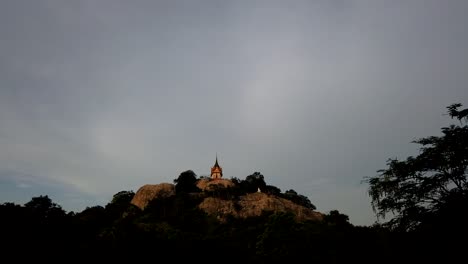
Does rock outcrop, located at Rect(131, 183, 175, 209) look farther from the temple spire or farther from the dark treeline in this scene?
the dark treeline

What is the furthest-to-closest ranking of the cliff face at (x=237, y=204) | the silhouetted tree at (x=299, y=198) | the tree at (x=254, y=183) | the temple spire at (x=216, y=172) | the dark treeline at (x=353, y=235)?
the temple spire at (x=216, y=172) < the silhouetted tree at (x=299, y=198) < the tree at (x=254, y=183) < the cliff face at (x=237, y=204) < the dark treeline at (x=353, y=235)

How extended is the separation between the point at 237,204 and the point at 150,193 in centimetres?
2795

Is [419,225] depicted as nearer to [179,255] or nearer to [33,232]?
[179,255]

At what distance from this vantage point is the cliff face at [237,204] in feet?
340

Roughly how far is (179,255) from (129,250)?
14.6 feet

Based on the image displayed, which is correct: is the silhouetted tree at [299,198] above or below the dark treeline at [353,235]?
above

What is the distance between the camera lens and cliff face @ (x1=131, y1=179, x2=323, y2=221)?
104 m

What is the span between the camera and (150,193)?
112500mm

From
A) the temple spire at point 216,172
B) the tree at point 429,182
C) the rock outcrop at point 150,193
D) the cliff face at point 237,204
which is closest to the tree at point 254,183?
the cliff face at point 237,204

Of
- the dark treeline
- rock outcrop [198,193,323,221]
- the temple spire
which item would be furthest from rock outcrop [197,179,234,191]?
the dark treeline

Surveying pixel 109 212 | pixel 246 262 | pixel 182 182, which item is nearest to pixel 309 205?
pixel 182 182

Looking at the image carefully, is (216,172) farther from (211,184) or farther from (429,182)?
(429,182)

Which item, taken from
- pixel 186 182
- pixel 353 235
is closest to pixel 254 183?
pixel 186 182

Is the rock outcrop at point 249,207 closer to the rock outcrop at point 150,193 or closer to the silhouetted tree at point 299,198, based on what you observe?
the rock outcrop at point 150,193
